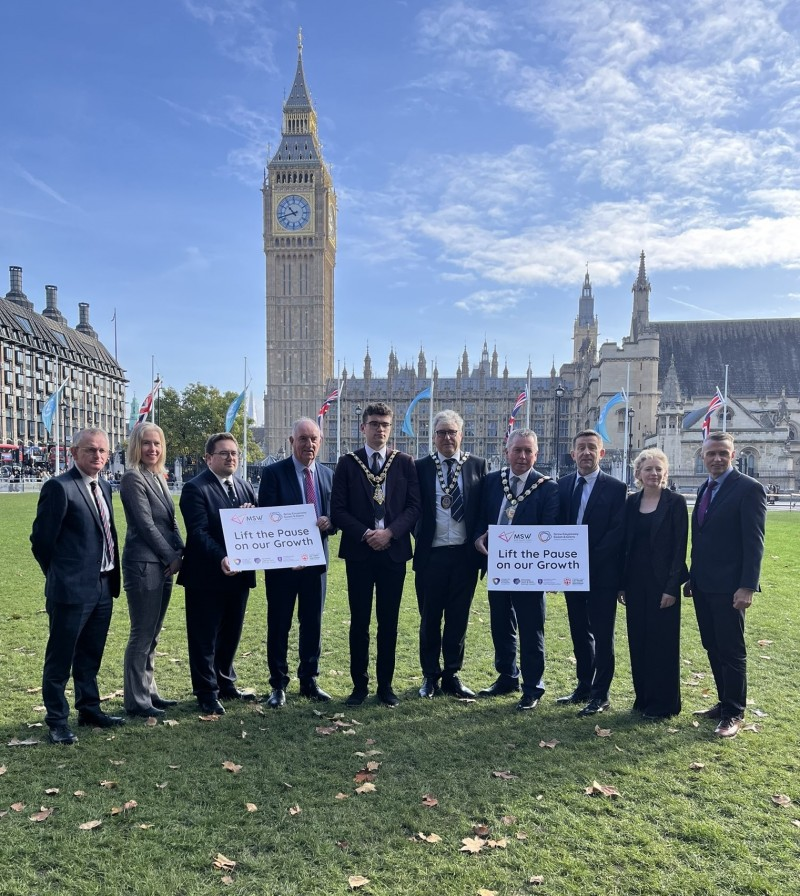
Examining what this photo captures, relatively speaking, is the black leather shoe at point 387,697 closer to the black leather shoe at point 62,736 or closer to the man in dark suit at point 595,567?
the man in dark suit at point 595,567

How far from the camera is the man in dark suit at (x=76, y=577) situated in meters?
4.51

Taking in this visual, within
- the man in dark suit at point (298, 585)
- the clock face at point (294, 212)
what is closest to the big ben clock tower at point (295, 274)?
the clock face at point (294, 212)

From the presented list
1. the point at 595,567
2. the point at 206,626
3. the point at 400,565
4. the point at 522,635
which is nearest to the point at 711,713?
the point at 595,567

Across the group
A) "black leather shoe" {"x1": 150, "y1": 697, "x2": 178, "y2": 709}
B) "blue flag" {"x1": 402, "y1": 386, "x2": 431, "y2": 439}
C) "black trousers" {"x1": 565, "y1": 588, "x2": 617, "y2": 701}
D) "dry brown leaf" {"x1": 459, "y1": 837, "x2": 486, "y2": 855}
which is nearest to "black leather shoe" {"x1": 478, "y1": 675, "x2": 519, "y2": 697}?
"black trousers" {"x1": 565, "y1": 588, "x2": 617, "y2": 701}

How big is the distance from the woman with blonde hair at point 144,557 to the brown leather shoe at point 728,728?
430 cm

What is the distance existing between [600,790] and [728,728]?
1527 mm

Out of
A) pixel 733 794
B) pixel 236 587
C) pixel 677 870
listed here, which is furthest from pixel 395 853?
pixel 236 587

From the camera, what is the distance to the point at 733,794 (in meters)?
3.84

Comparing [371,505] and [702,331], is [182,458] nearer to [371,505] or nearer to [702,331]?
[702,331]

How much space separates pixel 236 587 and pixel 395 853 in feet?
8.39

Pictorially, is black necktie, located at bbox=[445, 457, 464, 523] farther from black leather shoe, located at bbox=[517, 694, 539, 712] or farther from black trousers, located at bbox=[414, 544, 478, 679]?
black leather shoe, located at bbox=[517, 694, 539, 712]

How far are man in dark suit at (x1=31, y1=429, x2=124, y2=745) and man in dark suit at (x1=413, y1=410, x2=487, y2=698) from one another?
251 cm

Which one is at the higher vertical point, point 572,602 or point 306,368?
point 306,368

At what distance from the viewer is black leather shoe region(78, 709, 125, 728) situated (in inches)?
188
